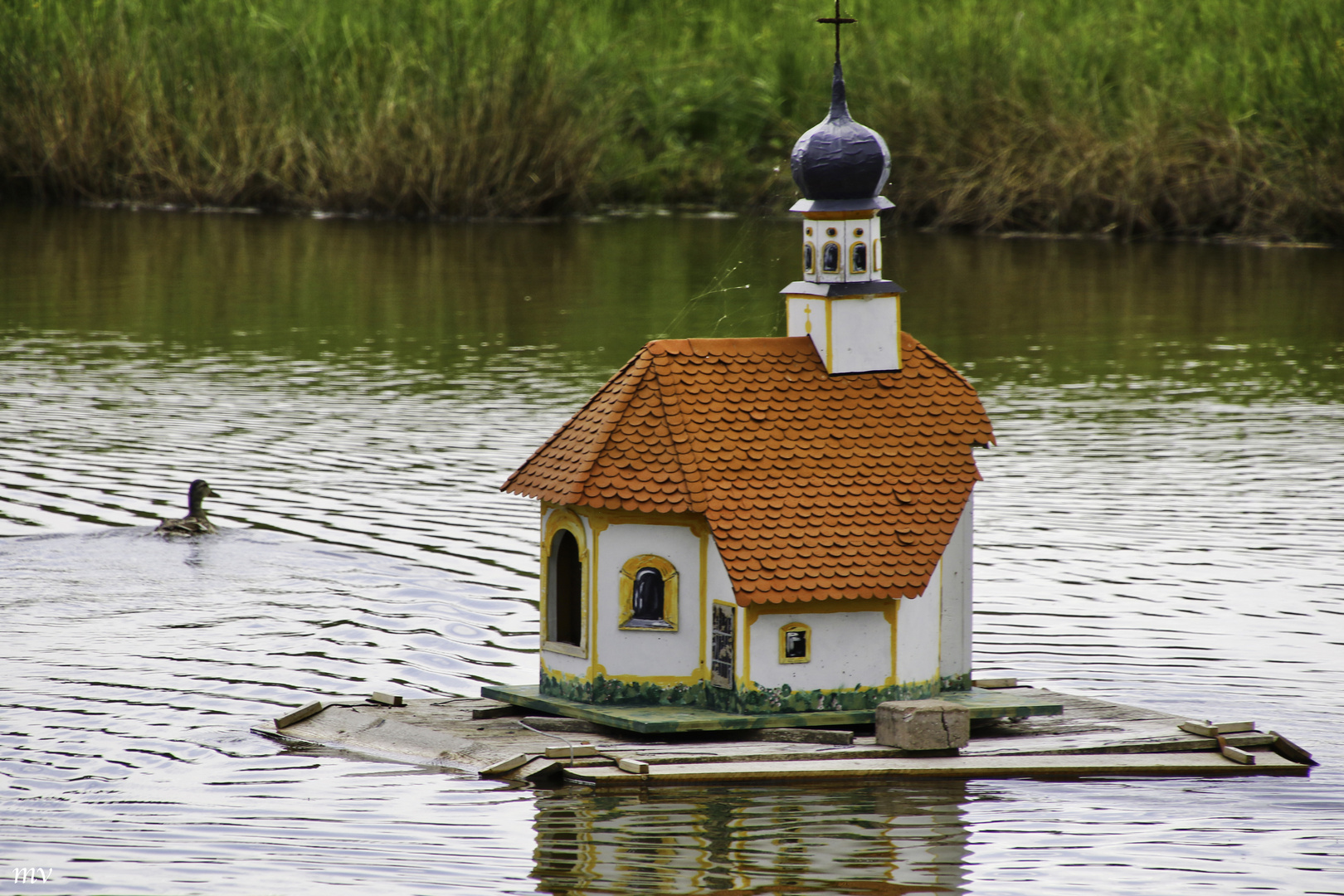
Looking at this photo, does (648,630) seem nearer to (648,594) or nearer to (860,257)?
(648,594)

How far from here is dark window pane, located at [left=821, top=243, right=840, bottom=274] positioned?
15797 mm

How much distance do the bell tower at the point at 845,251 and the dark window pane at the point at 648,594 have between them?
1.98m

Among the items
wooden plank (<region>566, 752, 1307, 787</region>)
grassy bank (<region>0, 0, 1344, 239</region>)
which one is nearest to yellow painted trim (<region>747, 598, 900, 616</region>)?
wooden plank (<region>566, 752, 1307, 787</region>)

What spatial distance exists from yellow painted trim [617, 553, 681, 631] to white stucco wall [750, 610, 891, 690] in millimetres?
616

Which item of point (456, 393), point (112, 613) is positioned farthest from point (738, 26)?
point (112, 613)

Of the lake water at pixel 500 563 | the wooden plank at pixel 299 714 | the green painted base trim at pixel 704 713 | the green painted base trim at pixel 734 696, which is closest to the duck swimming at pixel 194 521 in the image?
the lake water at pixel 500 563

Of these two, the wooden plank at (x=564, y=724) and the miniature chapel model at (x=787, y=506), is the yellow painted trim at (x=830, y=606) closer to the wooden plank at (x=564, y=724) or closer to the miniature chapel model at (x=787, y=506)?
the miniature chapel model at (x=787, y=506)

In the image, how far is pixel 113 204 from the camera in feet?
185

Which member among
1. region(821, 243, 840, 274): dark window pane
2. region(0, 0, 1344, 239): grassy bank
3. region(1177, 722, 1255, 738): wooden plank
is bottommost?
region(1177, 722, 1255, 738): wooden plank

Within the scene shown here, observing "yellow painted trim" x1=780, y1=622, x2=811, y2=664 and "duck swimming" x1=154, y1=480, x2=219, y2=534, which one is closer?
"yellow painted trim" x1=780, y1=622, x2=811, y2=664

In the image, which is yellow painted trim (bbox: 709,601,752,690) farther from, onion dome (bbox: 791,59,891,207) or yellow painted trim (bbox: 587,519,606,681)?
onion dome (bbox: 791,59,891,207)

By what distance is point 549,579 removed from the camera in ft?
52.0

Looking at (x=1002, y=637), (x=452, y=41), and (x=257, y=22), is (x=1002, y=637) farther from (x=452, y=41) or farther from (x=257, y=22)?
(x=257, y=22)

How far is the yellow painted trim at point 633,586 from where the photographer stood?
599 inches
